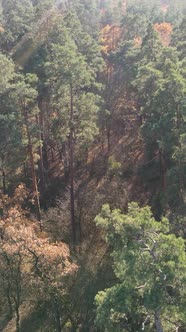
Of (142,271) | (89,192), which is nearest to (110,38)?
(89,192)

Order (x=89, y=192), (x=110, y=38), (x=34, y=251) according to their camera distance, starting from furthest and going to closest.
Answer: (x=110, y=38) → (x=89, y=192) → (x=34, y=251)

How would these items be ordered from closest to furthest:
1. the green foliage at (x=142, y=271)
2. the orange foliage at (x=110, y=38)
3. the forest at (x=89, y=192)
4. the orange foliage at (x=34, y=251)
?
the green foliage at (x=142, y=271) → the forest at (x=89, y=192) → the orange foliage at (x=34, y=251) → the orange foliage at (x=110, y=38)

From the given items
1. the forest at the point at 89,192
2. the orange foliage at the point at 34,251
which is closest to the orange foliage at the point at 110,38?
the forest at the point at 89,192

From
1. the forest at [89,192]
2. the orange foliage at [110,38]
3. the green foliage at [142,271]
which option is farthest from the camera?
the orange foliage at [110,38]

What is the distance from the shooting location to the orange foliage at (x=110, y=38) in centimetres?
5741

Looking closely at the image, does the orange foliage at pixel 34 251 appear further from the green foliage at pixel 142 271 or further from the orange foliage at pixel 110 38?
the orange foliage at pixel 110 38

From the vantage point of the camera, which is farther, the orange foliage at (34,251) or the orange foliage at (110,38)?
the orange foliage at (110,38)

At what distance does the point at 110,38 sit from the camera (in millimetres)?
59281

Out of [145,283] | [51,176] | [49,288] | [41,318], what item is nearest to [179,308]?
[145,283]

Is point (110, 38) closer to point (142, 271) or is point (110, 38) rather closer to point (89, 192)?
point (89, 192)

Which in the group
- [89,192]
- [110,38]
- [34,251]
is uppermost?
[110,38]

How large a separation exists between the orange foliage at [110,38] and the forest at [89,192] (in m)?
12.1

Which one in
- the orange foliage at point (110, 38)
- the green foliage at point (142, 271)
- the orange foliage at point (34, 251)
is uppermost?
the orange foliage at point (110, 38)

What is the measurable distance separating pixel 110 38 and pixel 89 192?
117 feet
